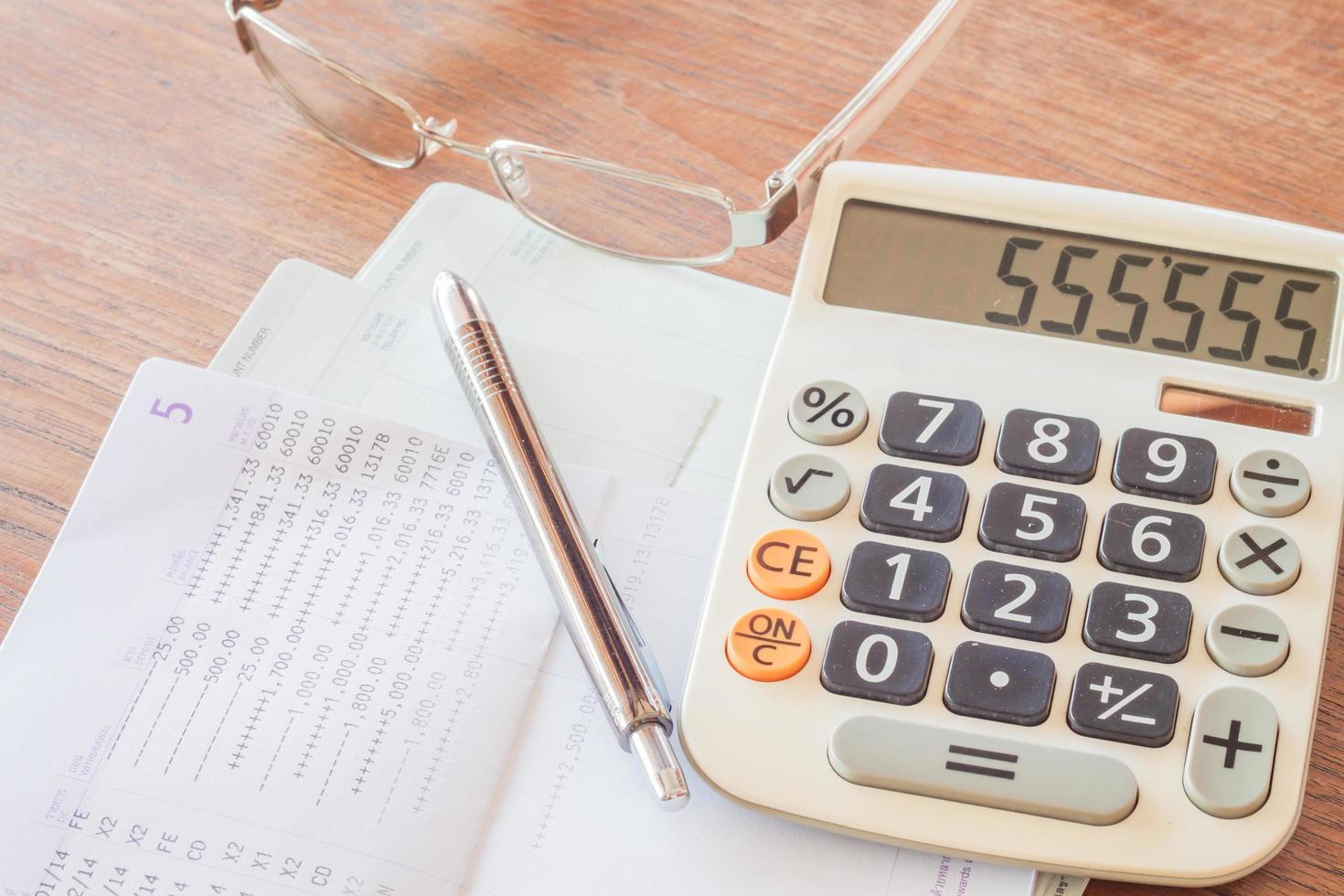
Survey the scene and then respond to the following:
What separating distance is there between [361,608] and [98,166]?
0.96ft

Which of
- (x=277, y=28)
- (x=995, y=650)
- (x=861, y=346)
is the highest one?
(x=277, y=28)

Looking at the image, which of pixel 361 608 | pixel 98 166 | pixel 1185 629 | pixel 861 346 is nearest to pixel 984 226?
pixel 861 346

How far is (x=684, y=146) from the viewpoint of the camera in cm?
61

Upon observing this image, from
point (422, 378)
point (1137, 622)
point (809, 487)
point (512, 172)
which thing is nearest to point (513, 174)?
point (512, 172)

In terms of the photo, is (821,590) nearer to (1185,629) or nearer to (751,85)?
(1185,629)

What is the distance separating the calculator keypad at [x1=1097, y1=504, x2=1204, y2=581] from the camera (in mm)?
410

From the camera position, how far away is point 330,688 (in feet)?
1.40

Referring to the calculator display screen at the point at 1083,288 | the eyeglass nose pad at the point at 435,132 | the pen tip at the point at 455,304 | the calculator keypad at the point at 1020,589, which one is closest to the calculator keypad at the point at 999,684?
the calculator keypad at the point at 1020,589

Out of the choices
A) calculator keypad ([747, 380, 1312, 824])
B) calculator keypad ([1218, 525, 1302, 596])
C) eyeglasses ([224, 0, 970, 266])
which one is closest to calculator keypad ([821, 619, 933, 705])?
calculator keypad ([747, 380, 1312, 824])

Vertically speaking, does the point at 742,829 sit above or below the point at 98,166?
below

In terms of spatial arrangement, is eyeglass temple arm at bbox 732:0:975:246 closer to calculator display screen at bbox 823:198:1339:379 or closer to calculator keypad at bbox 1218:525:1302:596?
calculator display screen at bbox 823:198:1339:379

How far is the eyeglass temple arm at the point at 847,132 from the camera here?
20.8 inches

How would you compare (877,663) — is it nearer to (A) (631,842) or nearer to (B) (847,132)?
(A) (631,842)

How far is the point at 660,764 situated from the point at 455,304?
216 millimetres
